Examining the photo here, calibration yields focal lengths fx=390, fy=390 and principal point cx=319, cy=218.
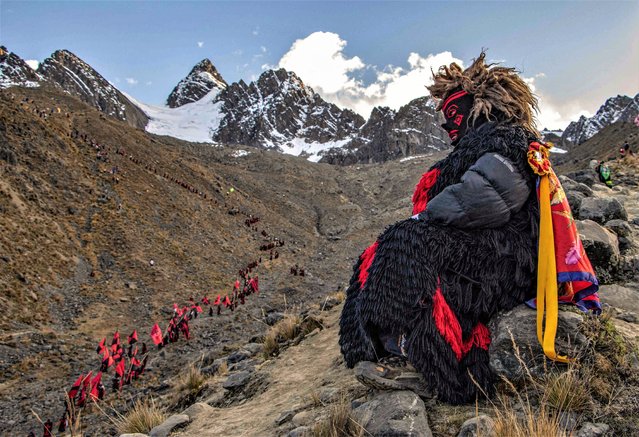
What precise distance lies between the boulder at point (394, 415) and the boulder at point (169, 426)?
5.92 ft

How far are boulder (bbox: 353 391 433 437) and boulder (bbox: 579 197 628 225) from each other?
15.8 feet

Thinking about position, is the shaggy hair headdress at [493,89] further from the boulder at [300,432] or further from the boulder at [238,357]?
the boulder at [238,357]

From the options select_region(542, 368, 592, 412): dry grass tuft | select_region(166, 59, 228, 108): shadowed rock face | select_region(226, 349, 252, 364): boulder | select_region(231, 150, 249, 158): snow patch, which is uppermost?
select_region(166, 59, 228, 108): shadowed rock face

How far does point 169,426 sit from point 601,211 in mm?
6152

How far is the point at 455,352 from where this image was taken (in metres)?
2.36

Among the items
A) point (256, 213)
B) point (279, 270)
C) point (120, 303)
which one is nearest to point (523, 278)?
point (120, 303)

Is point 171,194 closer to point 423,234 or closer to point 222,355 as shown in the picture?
point 222,355

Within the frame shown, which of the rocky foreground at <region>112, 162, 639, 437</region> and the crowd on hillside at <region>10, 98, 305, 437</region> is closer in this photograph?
the rocky foreground at <region>112, 162, 639, 437</region>

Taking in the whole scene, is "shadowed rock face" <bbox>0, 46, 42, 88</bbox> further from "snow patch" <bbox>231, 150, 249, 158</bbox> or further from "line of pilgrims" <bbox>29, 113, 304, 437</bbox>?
"line of pilgrims" <bbox>29, 113, 304, 437</bbox>

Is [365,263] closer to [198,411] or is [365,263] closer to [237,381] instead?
[198,411]

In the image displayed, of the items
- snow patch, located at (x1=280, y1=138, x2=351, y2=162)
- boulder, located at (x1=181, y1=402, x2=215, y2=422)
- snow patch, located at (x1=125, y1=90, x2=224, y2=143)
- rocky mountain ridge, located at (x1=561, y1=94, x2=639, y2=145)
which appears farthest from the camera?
rocky mountain ridge, located at (x1=561, y1=94, x2=639, y2=145)

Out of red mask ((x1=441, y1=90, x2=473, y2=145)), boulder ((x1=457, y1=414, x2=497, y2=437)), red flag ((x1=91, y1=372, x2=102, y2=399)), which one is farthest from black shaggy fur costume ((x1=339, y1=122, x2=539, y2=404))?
red flag ((x1=91, y1=372, x2=102, y2=399))

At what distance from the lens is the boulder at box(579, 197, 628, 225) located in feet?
18.4

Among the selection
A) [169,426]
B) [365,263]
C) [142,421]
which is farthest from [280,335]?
[365,263]
